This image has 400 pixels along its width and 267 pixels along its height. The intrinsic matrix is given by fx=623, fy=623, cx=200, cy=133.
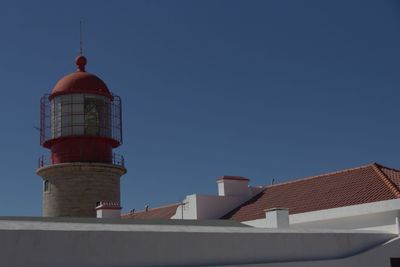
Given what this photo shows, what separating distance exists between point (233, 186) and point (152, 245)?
1623 cm

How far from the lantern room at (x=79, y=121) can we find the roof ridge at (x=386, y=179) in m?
10.3

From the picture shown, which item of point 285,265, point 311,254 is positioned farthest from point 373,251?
point 285,265

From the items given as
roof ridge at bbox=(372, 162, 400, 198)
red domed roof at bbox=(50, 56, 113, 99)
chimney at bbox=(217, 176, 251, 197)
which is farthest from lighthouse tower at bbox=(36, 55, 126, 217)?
roof ridge at bbox=(372, 162, 400, 198)

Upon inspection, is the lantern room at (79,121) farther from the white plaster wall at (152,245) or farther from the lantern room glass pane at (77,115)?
the white plaster wall at (152,245)

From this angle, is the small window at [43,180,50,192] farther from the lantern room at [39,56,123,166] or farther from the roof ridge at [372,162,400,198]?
the roof ridge at [372,162,400,198]

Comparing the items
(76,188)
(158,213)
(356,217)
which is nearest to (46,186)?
(76,188)

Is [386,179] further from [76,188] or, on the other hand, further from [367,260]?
[76,188]

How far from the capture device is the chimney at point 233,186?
1101 inches

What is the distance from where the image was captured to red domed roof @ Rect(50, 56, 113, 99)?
24656 mm

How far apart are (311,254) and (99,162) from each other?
11568mm

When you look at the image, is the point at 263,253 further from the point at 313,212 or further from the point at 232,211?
the point at 232,211

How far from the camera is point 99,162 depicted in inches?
977

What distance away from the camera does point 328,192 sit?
23281mm

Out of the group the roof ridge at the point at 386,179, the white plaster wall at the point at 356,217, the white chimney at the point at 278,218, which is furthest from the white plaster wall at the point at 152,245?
the roof ridge at the point at 386,179
